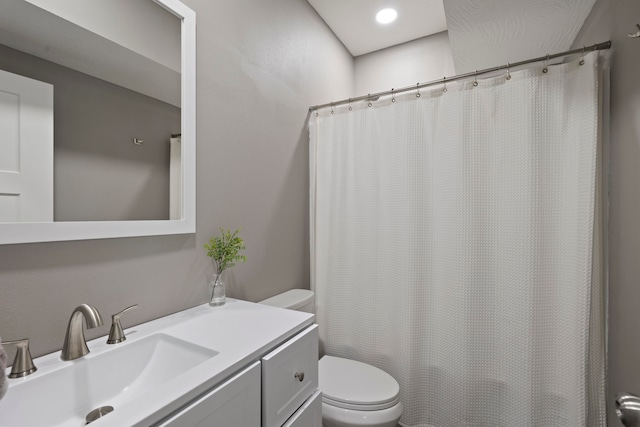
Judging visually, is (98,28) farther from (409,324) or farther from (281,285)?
(409,324)

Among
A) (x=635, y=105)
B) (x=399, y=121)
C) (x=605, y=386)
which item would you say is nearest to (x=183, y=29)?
(x=399, y=121)

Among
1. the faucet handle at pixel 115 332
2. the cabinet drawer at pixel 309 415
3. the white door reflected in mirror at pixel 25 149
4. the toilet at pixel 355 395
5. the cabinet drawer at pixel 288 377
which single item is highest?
the white door reflected in mirror at pixel 25 149

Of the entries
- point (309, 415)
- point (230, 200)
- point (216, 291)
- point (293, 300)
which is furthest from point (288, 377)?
point (230, 200)

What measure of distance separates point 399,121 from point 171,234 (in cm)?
131

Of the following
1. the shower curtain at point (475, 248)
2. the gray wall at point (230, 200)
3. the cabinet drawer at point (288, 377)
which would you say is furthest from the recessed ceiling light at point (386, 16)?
the cabinet drawer at point (288, 377)

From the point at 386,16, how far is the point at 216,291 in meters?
2.20

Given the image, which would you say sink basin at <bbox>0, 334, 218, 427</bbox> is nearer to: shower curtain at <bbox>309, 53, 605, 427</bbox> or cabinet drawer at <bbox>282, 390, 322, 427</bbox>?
cabinet drawer at <bbox>282, 390, 322, 427</bbox>

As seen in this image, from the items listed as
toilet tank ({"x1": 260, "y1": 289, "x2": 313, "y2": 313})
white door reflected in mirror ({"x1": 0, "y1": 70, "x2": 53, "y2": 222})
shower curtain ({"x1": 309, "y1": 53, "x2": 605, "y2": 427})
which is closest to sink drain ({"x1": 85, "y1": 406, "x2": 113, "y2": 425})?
white door reflected in mirror ({"x1": 0, "y1": 70, "x2": 53, "y2": 222})

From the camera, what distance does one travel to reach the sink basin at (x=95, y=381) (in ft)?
1.99

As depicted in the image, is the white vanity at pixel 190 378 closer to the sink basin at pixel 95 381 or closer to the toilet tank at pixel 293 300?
the sink basin at pixel 95 381

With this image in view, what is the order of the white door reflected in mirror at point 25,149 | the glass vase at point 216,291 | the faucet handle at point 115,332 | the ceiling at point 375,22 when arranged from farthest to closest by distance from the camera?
the ceiling at point 375,22, the glass vase at point 216,291, the faucet handle at point 115,332, the white door reflected in mirror at point 25,149

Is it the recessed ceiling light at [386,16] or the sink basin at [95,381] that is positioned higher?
the recessed ceiling light at [386,16]

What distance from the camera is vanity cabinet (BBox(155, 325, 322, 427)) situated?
24.3 inches

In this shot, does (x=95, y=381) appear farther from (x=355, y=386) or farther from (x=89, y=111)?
(x=355, y=386)
